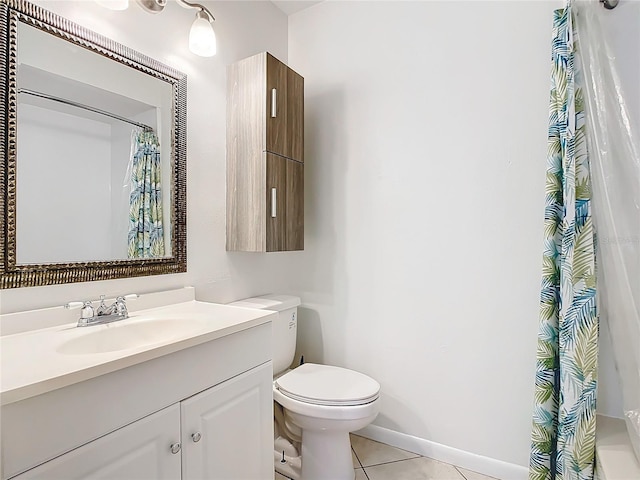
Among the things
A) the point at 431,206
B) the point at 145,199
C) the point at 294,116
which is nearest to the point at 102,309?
the point at 145,199

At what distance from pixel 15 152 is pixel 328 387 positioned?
142 centimetres

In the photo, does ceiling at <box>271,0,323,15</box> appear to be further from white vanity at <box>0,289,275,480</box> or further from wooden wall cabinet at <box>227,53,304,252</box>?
white vanity at <box>0,289,275,480</box>

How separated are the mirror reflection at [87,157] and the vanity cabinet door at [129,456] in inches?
24.8

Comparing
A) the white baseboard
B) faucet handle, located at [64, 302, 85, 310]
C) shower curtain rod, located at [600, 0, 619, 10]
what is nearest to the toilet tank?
the white baseboard

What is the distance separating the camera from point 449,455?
6.02ft

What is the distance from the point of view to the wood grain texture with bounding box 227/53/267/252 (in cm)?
177

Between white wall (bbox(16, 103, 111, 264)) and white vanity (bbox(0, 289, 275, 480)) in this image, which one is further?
white wall (bbox(16, 103, 111, 264))

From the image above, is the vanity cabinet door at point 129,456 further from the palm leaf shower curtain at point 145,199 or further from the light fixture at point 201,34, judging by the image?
the light fixture at point 201,34

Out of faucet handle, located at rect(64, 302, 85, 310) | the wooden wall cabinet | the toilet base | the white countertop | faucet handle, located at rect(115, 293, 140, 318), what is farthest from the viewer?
the wooden wall cabinet

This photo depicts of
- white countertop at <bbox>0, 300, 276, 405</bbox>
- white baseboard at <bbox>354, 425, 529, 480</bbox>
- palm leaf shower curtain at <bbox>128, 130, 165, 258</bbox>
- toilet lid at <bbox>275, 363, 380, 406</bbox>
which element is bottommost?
white baseboard at <bbox>354, 425, 529, 480</bbox>

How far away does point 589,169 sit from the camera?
1404 mm

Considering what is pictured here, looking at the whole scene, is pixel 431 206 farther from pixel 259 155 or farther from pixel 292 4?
pixel 292 4

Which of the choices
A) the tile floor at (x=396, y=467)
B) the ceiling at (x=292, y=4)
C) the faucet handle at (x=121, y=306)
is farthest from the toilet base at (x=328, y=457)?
the ceiling at (x=292, y=4)

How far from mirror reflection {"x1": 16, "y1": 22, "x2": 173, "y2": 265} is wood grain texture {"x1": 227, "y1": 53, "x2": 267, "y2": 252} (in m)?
0.32
